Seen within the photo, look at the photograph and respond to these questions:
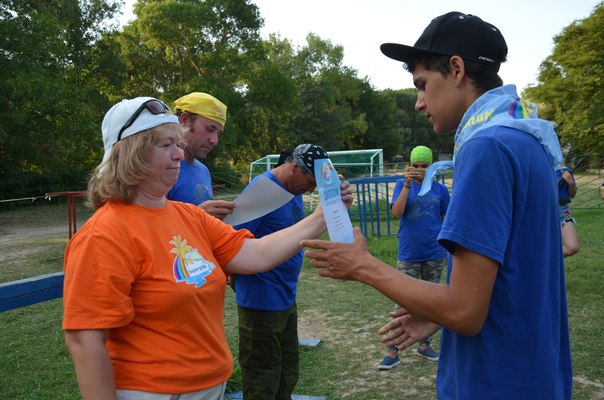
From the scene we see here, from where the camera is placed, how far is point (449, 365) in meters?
1.57

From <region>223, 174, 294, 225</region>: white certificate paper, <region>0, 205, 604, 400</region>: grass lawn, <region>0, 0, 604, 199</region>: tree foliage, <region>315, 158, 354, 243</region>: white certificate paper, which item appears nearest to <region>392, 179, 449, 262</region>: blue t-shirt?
<region>0, 205, 604, 400</region>: grass lawn

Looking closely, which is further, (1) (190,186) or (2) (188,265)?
Answer: (1) (190,186)

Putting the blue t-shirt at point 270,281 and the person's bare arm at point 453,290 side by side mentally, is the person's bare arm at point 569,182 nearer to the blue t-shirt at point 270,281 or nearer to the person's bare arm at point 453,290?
the blue t-shirt at point 270,281

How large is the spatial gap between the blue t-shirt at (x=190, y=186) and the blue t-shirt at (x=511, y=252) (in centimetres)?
209

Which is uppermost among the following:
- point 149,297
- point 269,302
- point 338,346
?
point 149,297

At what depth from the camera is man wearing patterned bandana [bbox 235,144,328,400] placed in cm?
320

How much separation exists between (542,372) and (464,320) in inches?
11.3

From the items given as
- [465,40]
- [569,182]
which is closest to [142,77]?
[569,182]

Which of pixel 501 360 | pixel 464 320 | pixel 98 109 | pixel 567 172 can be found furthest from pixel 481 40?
pixel 98 109

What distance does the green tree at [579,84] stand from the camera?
26.2m

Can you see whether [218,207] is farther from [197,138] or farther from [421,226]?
[421,226]

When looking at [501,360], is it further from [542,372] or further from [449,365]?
[449,365]

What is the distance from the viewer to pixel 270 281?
10.7 ft

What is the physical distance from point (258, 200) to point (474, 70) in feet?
6.24
